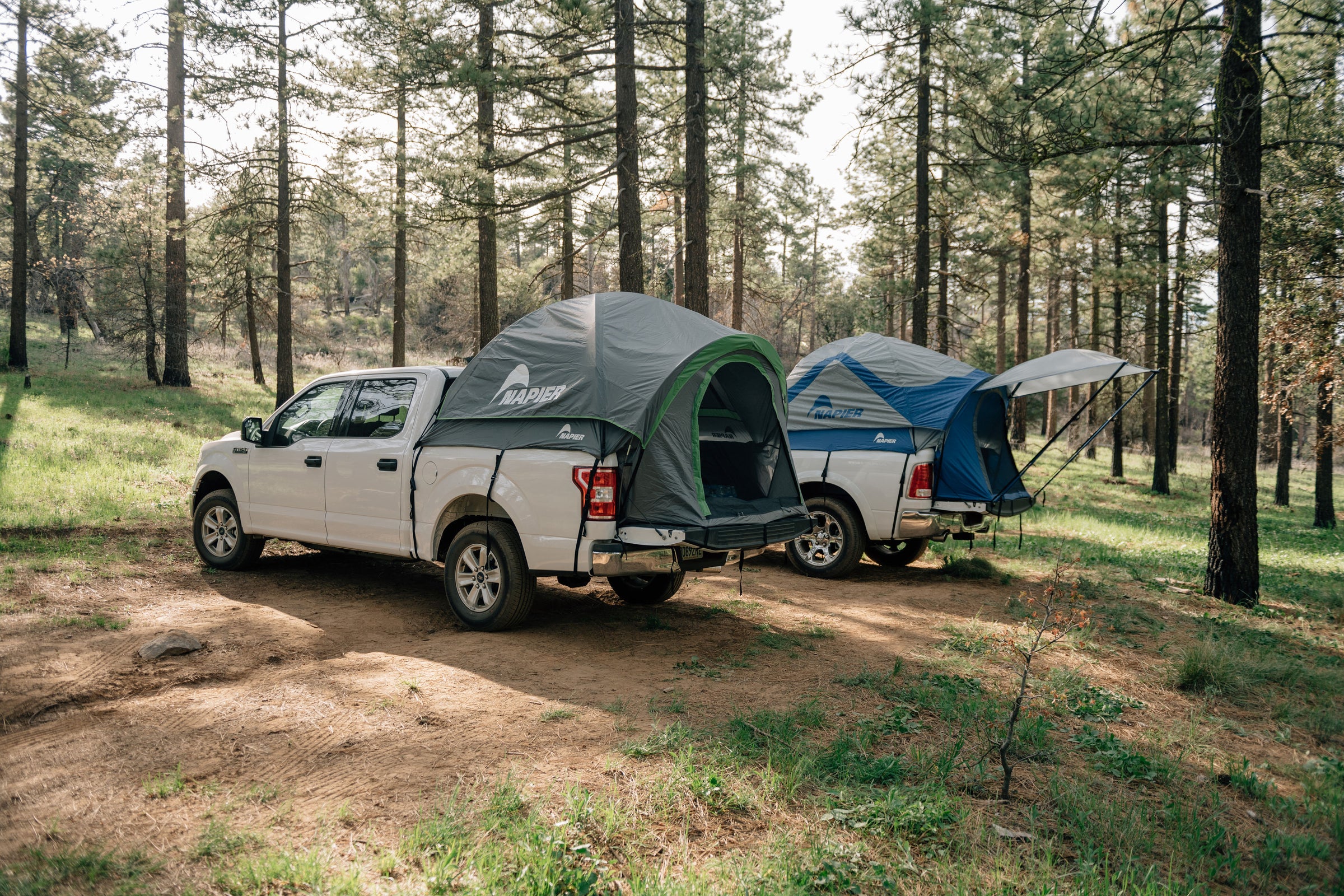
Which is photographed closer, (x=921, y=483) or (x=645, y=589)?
(x=645, y=589)

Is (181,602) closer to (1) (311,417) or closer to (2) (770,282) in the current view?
(1) (311,417)

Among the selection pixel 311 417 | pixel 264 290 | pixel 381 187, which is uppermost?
pixel 381 187

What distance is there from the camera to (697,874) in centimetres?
303

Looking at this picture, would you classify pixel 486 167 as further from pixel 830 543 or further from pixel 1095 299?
pixel 1095 299

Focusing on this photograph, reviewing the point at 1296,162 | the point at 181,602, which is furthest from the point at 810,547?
the point at 1296,162

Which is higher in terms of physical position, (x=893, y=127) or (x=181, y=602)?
(x=893, y=127)

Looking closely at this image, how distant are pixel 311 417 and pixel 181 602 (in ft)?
6.26

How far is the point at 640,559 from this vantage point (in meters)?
5.60

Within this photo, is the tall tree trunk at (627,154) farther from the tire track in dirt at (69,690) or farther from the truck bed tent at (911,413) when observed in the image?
the tire track in dirt at (69,690)

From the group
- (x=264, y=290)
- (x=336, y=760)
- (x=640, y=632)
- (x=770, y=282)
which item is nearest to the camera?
(x=336, y=760)

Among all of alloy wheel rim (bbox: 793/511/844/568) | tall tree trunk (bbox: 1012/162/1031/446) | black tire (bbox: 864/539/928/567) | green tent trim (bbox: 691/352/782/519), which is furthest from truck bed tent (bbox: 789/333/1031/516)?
tall tree trunk (bbox: 1012/162/1031/446)

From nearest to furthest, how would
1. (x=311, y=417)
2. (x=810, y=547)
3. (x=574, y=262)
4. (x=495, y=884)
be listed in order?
(x=495, y=884)
(x=311, y=417)
(x=810, y=547)
(x=574, y=262)

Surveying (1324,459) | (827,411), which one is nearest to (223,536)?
(827,411)

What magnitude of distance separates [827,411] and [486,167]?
7.15 m
